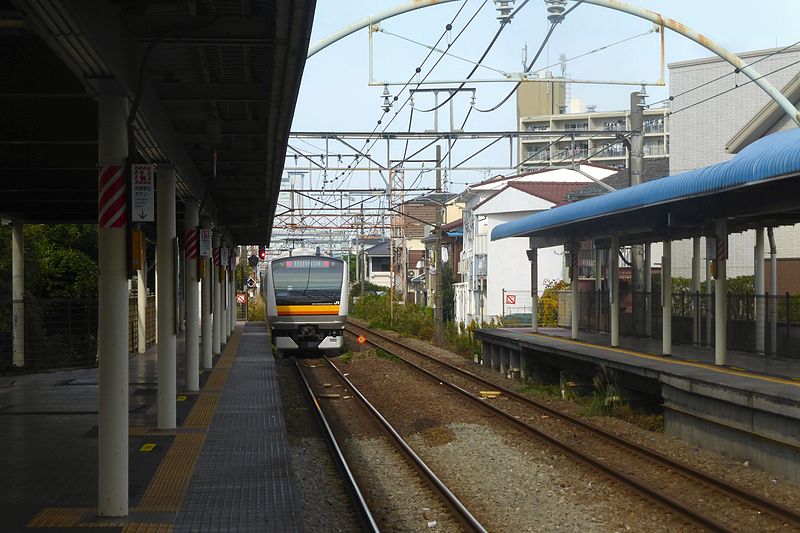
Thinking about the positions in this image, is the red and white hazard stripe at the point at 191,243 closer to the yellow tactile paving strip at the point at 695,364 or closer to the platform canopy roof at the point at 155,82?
the platform canopy roof at the point at 155,82

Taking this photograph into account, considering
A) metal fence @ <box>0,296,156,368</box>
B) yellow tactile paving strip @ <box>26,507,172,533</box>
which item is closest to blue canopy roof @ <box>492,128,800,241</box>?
yellow tactile paving strip @ <box>26,507,172,533</box>

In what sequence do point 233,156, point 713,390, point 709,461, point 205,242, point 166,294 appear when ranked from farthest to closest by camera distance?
point 205,242, point 233,156, point 713,390, point 709,461, point 166,294

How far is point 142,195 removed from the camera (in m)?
6.71

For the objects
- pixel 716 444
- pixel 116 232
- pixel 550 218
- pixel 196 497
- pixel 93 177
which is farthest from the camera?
pixel 550 218

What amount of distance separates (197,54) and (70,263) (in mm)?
17473

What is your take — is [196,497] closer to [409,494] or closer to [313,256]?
[409,494]

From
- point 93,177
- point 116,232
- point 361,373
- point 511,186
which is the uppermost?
point 511,186

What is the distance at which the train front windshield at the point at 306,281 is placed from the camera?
86.1 ft

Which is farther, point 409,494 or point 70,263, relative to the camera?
point 70,263

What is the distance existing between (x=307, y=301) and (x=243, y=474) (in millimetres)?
17722

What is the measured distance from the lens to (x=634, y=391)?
1526 cm

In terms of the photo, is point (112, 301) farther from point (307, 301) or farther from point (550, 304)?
point (550, 304)

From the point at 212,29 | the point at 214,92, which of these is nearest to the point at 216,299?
the point at 214,92

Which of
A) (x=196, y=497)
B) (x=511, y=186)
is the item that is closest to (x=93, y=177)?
(x=196, y=497)
